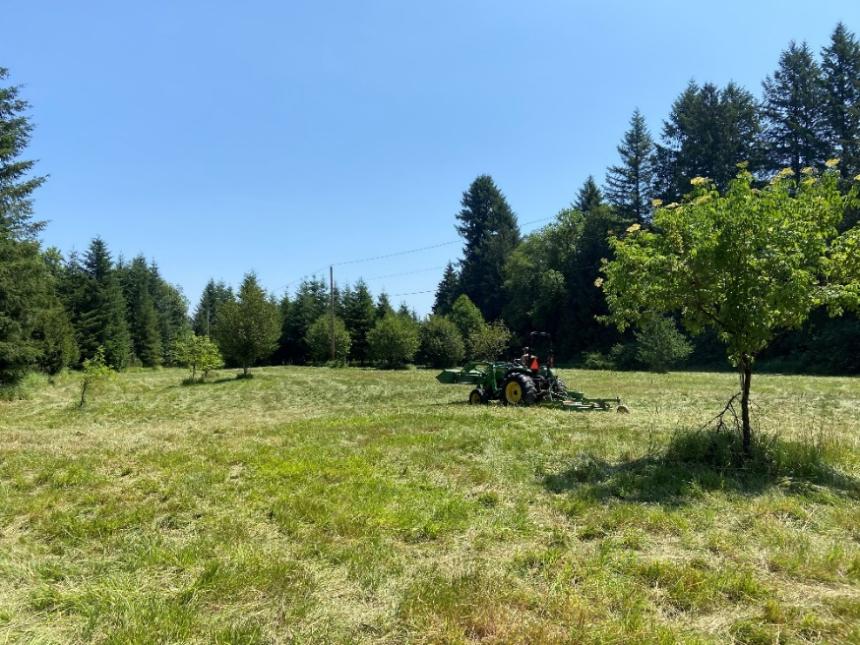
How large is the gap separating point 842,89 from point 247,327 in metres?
48.1

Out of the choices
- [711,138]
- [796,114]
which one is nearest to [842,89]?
[796,114]

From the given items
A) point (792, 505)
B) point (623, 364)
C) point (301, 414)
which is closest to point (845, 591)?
point (792, 505)

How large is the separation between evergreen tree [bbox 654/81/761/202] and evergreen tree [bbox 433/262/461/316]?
29.8 metres

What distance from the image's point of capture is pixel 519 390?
13539 millimetres

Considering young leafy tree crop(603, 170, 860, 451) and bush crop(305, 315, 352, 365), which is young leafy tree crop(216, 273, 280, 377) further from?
young leafy tree crop(603, 170, 860, 451)

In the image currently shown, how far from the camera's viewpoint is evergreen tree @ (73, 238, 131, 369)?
3959 cm

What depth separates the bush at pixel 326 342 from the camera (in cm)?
4244

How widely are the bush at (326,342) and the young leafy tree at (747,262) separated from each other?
3640 centimetres

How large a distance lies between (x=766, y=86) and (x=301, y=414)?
49651mm

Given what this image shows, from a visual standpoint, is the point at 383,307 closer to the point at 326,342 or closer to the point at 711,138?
the point at 326,342

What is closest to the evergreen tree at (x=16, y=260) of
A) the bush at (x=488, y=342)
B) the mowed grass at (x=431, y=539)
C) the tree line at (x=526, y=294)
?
the tree line at (x=526, y=294)

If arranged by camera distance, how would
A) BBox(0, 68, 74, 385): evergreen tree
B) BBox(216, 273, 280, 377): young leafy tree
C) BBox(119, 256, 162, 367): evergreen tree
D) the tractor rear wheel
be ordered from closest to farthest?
the tractor rear wheel
BBox(0, 68, 74, 385): evergreen tree
BBox(216, 273, 280, 377): young leafy tree
BBox(119, 256, 162, 367): evergreen tree

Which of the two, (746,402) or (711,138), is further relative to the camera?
(711,138)

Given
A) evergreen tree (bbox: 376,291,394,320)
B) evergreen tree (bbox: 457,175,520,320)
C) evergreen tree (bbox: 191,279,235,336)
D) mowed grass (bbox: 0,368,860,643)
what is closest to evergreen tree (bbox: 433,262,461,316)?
evergreen tree (bbox: 457,175,520,320)
